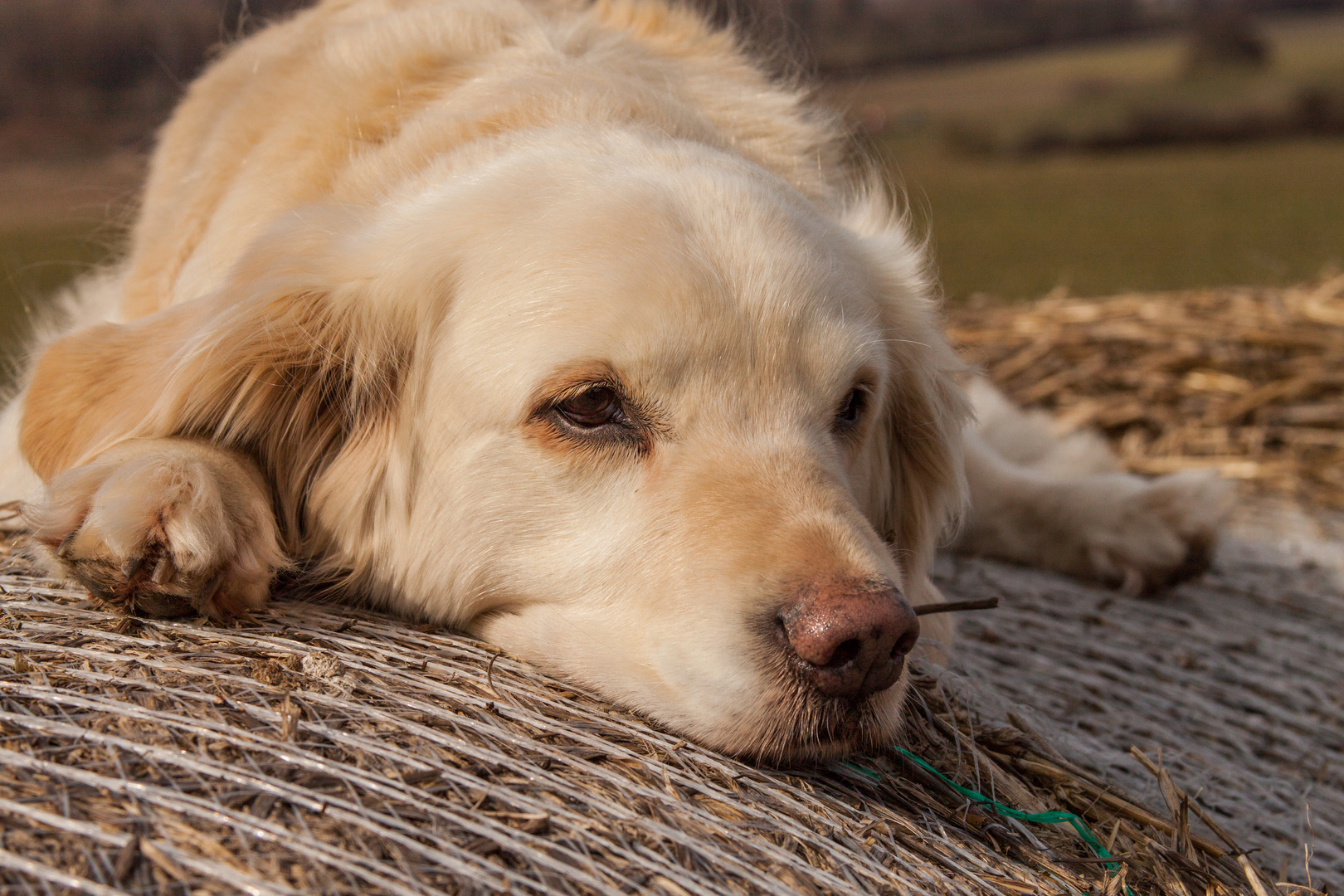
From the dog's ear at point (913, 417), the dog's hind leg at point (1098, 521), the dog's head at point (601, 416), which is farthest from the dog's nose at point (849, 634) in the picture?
the dog's hind leg at point (1098, 521)

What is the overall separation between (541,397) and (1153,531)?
281 centimetres

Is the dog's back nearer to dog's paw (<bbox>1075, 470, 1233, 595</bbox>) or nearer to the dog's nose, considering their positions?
the dog's nose

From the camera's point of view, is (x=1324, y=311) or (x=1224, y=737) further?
(x=1324, y=311)

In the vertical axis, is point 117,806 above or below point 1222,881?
below

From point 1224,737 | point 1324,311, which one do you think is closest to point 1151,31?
point 1324,311

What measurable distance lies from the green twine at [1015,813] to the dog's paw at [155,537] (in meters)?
1.36

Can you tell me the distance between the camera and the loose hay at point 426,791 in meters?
1.70

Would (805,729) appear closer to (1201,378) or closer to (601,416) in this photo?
(601,416)

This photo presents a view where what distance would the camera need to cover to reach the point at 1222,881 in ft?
7.95

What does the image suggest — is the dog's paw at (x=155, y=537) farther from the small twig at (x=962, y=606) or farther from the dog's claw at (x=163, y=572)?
the small twig at (x=962, y=606)

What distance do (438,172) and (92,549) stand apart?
132 centimetres

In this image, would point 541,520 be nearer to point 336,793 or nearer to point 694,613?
point 694,613

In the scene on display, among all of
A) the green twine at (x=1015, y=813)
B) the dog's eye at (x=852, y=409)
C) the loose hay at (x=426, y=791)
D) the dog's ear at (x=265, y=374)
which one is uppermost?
the dog's eye at (x=852, y=409)

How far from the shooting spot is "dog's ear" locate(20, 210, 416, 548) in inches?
108
